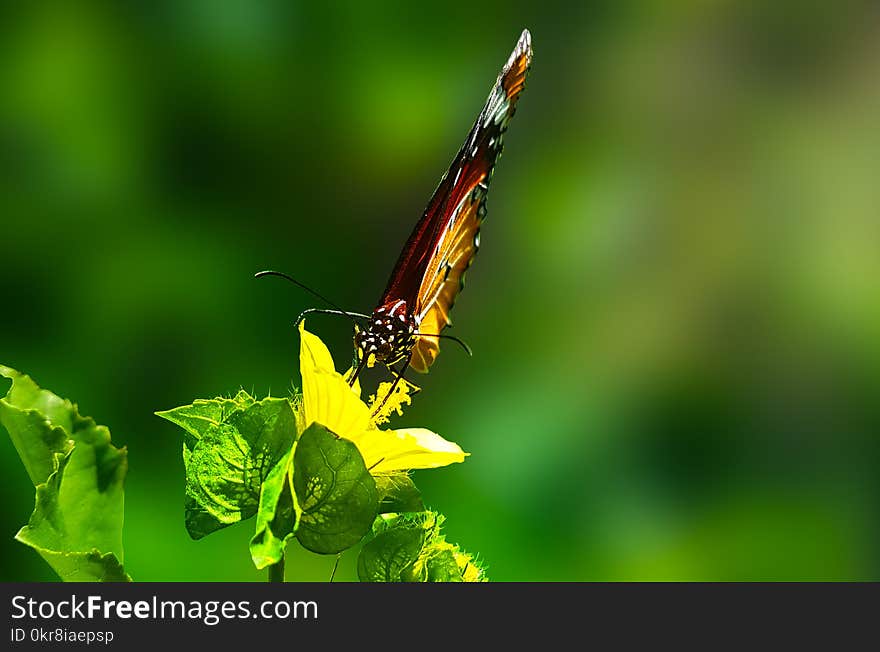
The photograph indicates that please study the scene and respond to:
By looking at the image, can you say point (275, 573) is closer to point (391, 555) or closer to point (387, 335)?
point (391, 555)

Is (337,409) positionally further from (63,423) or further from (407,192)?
(407,192)

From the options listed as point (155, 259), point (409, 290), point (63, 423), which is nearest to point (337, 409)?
point (63, 423)

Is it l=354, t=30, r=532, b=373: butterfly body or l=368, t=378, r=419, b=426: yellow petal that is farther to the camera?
l=354, t=30, r=532, b=373: butterfly body

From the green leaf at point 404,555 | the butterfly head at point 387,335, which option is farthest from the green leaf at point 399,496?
the butterfly head at point 387,335

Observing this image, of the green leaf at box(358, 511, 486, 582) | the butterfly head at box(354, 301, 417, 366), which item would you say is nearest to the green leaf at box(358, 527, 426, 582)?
the green leaf at box(358, 511, 486, 582)

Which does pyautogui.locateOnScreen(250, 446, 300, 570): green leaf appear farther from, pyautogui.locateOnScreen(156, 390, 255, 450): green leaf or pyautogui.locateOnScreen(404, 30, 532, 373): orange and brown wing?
pyautogui.locateOnScreen(404, 30, 532, 373): orange and brown wing

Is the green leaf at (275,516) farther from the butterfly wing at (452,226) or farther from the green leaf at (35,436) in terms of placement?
the butterfly wing at (452,226)

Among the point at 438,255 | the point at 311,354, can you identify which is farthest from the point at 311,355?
the point at 438,255
